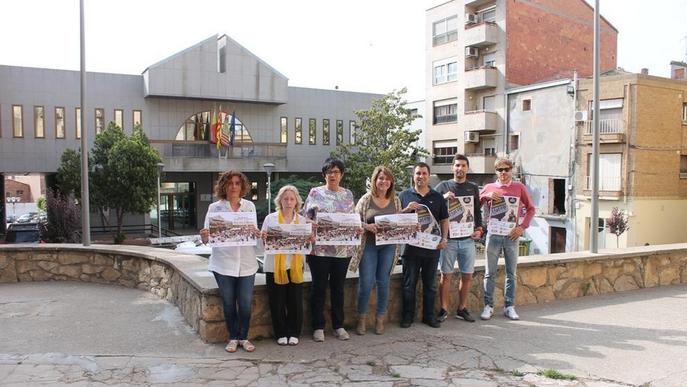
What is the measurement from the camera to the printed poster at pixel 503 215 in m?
6.01

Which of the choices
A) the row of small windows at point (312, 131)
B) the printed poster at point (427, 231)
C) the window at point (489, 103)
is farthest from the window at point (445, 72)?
the printed poster at point (427, 231)

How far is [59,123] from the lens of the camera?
3195 cm

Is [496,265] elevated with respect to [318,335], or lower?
elevated

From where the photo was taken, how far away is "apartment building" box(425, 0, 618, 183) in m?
36.6

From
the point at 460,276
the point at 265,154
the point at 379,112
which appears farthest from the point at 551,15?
the point at 460,276

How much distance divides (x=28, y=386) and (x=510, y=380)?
12.4ft

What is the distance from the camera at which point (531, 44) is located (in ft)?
124

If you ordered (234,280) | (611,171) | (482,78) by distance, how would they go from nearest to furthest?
(234,280) → (611,171) → (482,78)

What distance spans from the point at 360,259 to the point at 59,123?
32.2m

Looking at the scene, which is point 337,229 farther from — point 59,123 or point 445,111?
point 445,111

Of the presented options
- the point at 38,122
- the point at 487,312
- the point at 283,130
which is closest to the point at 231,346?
the point at 487,312

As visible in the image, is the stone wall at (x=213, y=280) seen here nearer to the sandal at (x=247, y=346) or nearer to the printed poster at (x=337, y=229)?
the sandal at (x=247, y=346)

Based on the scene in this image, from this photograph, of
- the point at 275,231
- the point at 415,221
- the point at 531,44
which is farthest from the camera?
the point at 531,44

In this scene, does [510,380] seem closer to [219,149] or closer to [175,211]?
[219,149]
